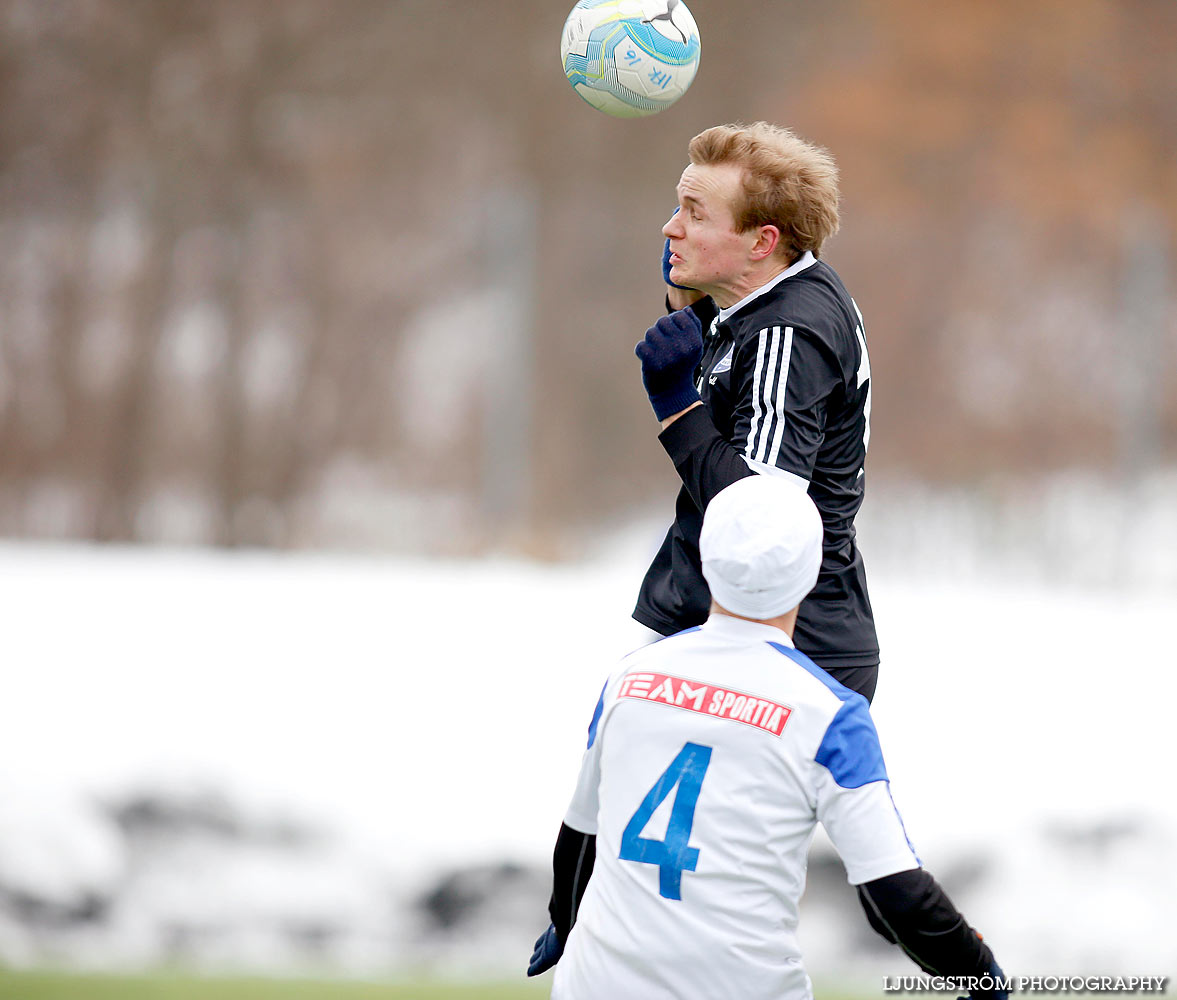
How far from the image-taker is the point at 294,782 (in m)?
4.88

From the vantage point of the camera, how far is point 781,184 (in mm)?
2396

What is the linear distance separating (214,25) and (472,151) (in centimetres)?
238

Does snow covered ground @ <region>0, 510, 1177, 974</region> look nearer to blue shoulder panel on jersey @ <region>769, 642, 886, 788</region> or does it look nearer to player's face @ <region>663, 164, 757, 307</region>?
player's face @ <region>663, 164, 757, 307</region>

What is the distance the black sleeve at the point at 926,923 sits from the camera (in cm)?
183

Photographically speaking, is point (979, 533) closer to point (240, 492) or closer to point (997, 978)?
point (240, 492)

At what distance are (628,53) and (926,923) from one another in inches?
64.9

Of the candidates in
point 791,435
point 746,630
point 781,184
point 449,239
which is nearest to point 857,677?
point 791,435

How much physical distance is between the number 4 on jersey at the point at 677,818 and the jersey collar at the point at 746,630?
0.53 ft

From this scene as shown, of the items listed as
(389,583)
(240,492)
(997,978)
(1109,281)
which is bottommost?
(997,978)

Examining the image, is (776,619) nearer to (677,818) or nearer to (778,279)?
(677,818)

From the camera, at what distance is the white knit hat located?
1872 mm

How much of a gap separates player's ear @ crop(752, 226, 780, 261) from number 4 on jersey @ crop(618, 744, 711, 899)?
3.07ft

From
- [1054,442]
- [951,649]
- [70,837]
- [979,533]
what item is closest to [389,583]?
[70,837]

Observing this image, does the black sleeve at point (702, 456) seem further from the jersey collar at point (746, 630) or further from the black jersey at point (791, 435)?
the jersey collar at point (746, 630)
